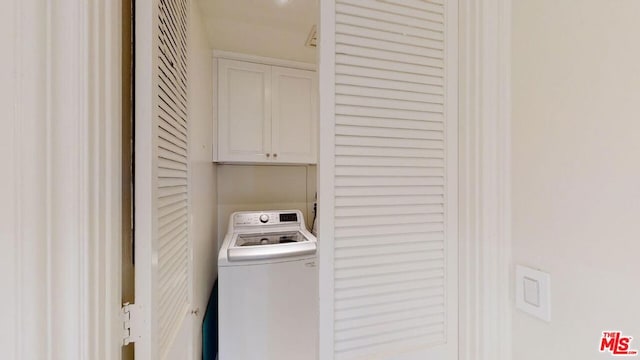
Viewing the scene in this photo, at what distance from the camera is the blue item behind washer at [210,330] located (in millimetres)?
1884

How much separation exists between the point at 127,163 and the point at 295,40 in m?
1.71

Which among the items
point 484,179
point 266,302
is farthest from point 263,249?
point 484,179

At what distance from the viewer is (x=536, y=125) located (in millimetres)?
738

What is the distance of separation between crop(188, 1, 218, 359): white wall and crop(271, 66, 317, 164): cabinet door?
A: 1.76ft

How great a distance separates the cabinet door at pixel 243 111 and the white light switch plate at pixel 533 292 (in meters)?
1.99

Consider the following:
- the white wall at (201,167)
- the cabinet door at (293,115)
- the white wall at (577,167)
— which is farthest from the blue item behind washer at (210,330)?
the white wall at (577,167)

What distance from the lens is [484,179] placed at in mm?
854

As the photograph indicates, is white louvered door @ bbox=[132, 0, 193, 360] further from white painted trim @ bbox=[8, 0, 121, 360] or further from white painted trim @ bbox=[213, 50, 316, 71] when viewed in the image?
white painted trim @ bbox=[213, 50, 316, 71]

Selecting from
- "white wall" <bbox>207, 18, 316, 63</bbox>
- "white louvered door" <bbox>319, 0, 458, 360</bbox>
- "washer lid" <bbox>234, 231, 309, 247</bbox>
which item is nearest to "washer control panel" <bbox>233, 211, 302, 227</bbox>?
"washer lid" <bbox>234, 231, 309, 247</bbox>

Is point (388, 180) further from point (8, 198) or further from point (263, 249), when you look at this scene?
point (263, 249)

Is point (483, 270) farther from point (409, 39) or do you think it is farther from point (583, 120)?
point (409, 39)

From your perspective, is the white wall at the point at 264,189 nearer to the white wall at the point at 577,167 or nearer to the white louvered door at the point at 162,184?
the white louvered door at the point at 162,184

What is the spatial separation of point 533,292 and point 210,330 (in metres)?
2.02

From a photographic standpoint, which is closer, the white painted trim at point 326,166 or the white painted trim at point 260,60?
the white painted trim at point 326,166
